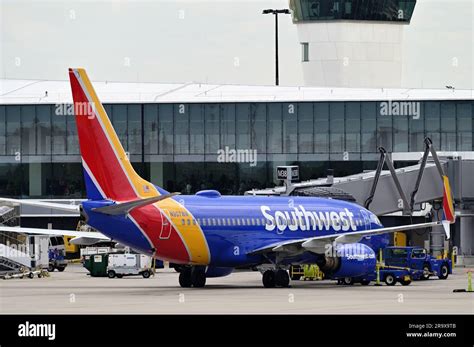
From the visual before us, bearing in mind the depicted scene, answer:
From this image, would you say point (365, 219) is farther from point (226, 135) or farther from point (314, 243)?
point (226, 135)

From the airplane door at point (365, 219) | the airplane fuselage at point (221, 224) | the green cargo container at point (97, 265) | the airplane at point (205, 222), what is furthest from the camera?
the green cargo container at point (97, 265)

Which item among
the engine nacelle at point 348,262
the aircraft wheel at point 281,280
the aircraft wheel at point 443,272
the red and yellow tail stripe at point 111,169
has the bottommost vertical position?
the aircraft wheel at point 443,272

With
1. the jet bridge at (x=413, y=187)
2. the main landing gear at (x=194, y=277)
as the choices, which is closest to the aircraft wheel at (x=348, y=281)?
the main landing gear at (x=194, y=277)

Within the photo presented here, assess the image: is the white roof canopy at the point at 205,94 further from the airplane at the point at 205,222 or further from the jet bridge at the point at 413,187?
the airplane at the point at 205,222

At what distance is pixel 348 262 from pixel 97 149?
13377mm

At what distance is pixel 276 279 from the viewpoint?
2080 inches

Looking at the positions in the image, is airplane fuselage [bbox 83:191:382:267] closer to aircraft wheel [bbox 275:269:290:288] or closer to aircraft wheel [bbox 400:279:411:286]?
aircraft wheel [bbox 275:269:290:288]

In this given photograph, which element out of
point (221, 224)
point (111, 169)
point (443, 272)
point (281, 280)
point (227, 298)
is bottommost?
point (443, 272)

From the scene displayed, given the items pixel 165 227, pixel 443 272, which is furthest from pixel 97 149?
pixel 443 272

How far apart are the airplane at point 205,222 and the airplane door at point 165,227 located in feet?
0.13

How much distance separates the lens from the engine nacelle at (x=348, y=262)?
177 ft

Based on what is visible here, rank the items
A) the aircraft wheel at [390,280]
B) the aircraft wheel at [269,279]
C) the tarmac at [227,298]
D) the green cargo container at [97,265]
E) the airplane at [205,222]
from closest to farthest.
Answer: the tarmac at [227,298]
the airplane at [205,222]
the aircraft wheel at [269,279]
the aircraft wheel at [390,280]
the green cargo container at [97,265]

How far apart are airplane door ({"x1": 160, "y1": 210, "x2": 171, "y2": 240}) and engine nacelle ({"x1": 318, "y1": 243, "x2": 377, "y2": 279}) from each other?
838 centimetres
